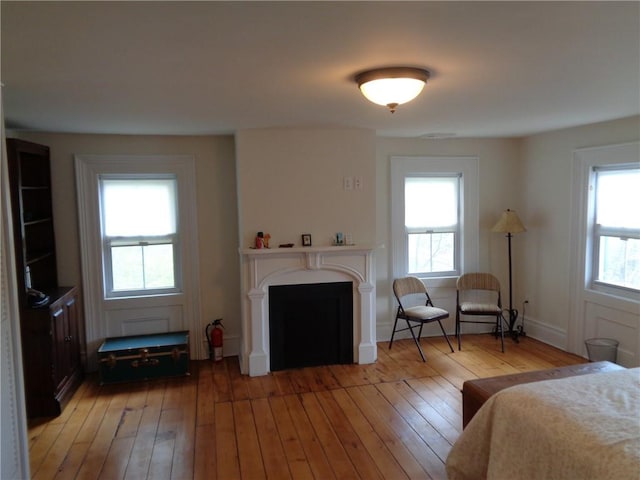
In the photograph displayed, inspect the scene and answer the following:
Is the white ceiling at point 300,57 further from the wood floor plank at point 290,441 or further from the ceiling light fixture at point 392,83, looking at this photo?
the wood floor plank at point 290,441

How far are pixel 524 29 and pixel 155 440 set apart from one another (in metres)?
3.17

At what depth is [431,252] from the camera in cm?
A: 525

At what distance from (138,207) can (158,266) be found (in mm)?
605

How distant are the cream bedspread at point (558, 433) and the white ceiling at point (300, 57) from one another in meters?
1.50

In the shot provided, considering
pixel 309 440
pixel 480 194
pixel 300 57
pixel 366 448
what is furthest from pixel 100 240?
pixel 480 194

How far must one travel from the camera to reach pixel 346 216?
4418 mm

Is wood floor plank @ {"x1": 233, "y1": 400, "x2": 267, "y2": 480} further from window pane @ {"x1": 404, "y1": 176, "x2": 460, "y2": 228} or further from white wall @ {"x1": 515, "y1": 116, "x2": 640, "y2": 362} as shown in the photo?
white wall @ {"x1": 515, "y1": 116, "x2": 640, "y2": 362}


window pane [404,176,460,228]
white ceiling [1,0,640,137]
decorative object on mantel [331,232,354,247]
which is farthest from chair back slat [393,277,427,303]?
white ceiling [1,0,640,137]

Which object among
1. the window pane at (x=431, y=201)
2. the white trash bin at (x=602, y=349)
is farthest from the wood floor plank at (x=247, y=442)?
the white trash bin at (x=602, y=349)

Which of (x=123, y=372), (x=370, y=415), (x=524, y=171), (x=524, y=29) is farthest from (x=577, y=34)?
(x=123, y=372)

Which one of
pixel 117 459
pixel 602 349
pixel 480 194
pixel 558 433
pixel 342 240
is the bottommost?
pixel 117 459

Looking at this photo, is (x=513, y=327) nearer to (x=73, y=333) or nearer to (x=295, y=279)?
(x=295, y=279)

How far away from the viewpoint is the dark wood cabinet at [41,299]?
3.43 m

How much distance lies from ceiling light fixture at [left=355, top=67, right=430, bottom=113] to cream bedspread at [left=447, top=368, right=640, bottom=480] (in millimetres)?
1508
